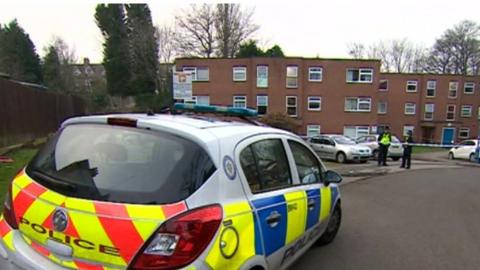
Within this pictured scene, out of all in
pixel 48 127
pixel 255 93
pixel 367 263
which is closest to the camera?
pixel 367 263

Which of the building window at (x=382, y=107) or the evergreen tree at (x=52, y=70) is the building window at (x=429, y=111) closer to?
the building window at (x=382, y=107)

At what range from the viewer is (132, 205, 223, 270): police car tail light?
200 centimetres

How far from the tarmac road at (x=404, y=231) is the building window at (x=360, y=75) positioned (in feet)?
76.6

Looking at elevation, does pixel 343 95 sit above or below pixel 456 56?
below

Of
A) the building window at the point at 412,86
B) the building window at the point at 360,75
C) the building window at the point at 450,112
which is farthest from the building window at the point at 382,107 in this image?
the building window at the point at 360,75

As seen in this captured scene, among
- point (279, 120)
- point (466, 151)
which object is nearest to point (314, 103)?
point (279, 120)

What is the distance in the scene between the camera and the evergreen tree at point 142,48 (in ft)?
135

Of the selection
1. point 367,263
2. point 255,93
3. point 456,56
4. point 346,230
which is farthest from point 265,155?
point 456,56

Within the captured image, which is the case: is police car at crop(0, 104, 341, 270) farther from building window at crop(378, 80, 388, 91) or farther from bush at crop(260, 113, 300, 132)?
building window at crop(378, 80, 388, 91)

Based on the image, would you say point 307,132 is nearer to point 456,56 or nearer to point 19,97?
point 19,97

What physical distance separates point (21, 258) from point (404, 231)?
531 centimetres

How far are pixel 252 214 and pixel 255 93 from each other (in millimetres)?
29804

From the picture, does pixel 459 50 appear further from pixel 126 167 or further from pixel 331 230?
pixel 126 167

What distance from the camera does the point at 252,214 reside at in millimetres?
2564
